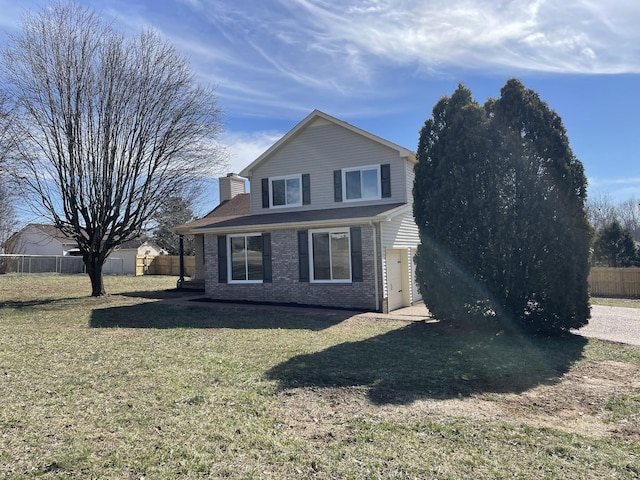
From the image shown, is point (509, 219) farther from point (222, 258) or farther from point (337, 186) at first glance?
point (222, 258)

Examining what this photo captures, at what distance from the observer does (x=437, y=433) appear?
174 inches

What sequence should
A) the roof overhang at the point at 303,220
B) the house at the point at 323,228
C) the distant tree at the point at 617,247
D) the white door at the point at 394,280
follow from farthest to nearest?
the distant tree at the point at 617,247 < the white door at the point at 394,280 < the house at the point at 323,228 < the roof overhang at the point at 303,220

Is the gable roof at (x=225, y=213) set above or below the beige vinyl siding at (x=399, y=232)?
above

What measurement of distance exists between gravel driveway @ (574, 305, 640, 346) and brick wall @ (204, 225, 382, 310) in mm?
5779

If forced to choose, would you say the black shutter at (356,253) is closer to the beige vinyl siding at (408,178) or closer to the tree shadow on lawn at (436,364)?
the beige vinyl siding at (408,178)

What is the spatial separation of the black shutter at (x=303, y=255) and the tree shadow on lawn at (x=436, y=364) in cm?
529

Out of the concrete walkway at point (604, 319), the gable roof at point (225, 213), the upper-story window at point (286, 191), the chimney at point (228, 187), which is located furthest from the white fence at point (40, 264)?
the upper-story window at point (286, 191)

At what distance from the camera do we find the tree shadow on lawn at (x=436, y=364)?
6113 mm

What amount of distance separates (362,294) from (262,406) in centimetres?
920

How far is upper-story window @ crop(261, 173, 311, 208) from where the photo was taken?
1702 cm

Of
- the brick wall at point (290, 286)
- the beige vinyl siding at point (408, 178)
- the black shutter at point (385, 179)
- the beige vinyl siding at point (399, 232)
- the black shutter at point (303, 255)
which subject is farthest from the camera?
the black shutter at point (385, 179)

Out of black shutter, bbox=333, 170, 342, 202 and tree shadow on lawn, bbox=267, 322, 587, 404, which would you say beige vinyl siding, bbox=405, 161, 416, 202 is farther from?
tree shadow on lawn, bbox=267, 322, 587, 404

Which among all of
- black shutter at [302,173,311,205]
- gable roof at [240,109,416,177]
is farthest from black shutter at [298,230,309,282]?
gable roof at [240,109,416,177]

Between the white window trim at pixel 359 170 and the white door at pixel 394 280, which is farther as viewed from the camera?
the white window trim at pixel 359 170
